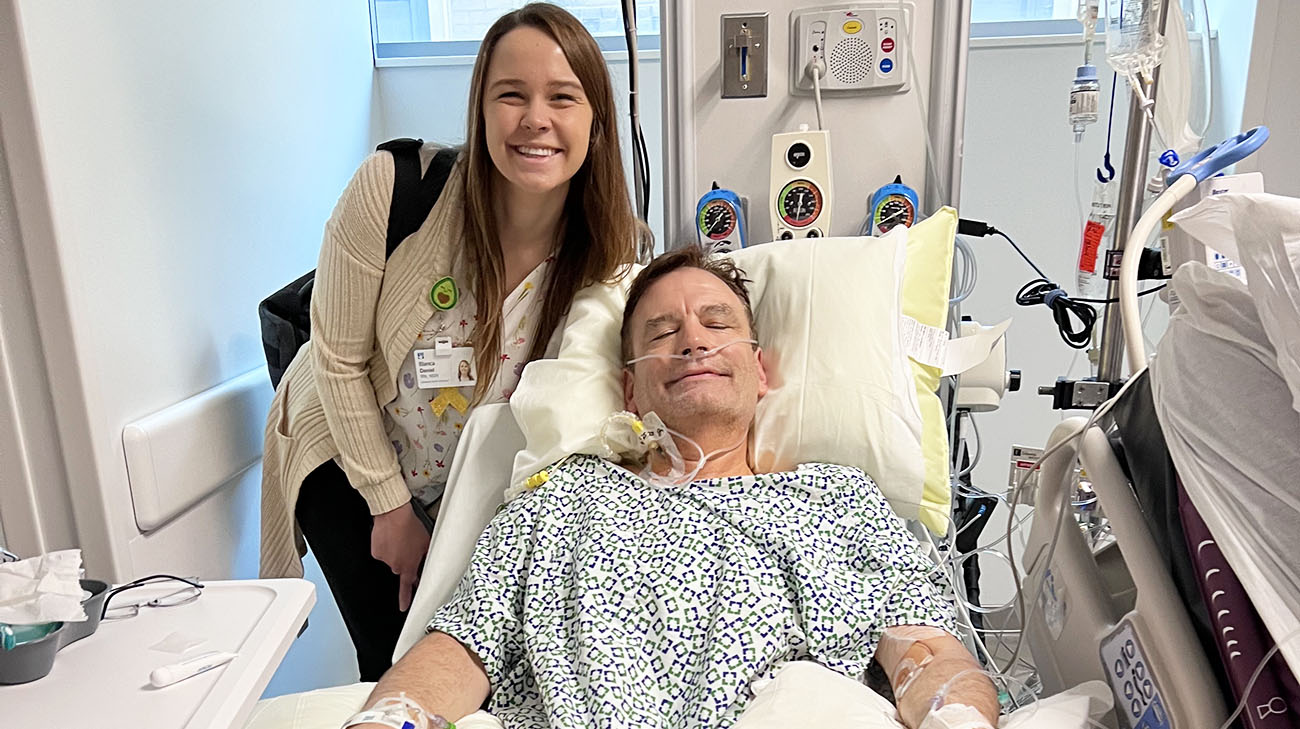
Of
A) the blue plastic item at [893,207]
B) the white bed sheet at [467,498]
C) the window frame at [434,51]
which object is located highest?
the window frame at [434,51]

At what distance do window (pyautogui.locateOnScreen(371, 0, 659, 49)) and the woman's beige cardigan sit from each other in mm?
1249

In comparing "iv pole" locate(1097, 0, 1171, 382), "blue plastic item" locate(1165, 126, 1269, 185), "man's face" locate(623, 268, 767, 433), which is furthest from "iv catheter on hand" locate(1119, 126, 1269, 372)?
"man's face" locate(623, 268, 767, 433)

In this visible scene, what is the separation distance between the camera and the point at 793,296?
172 cm

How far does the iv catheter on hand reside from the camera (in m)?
1.24

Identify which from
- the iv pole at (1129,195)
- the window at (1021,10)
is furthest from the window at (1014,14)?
the iv pole at (1129,195)

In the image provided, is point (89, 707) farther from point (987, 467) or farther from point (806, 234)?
point (987, 467)

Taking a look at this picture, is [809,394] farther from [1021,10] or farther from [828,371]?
Answer: [1021,10]

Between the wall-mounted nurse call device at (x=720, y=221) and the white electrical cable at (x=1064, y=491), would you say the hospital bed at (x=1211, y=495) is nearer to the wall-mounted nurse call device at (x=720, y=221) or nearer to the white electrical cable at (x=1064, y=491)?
the white electrical cable at (x=1064, y=491)

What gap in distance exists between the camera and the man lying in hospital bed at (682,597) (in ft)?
4.06

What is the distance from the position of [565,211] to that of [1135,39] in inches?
43.2

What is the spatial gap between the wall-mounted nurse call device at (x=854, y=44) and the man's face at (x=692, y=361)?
582 millimetres

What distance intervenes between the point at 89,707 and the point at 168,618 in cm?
18

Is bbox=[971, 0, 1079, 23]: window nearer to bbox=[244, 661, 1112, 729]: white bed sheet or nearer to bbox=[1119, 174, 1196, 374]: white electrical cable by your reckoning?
bbox=[1119, 174, 1196, 374]: white electrical cable

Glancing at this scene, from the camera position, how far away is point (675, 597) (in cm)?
132
